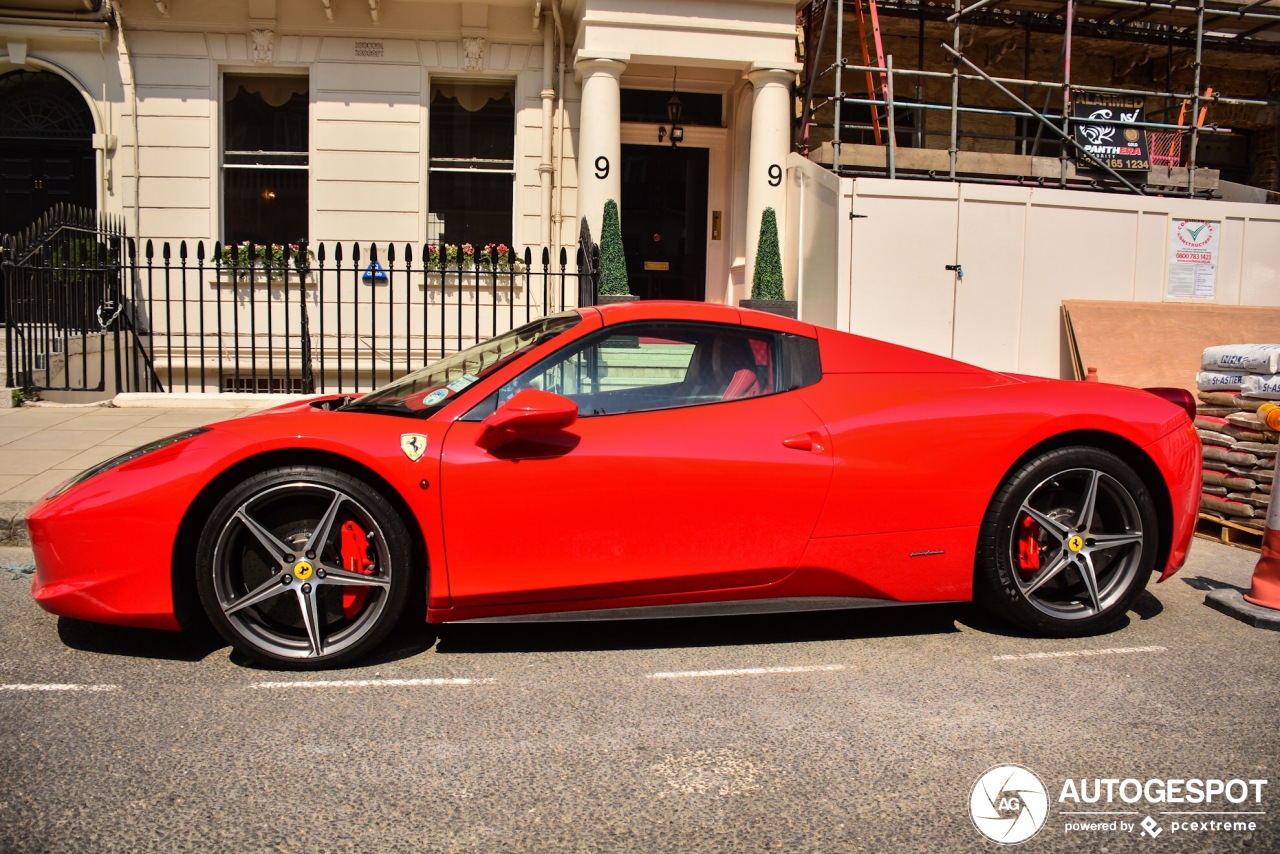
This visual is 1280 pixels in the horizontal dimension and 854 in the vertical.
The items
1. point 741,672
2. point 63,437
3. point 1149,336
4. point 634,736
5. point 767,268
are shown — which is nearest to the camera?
point 634,736

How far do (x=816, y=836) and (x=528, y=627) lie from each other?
1.97 meters

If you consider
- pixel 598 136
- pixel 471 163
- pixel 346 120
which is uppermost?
pixel 346 120

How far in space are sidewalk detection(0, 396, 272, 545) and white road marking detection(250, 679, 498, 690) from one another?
3024 millimetres

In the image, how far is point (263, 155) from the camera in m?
13.1

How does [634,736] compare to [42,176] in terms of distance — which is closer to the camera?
[634,736]

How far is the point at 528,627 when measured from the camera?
14.3ft

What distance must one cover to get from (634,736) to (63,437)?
6.78 m

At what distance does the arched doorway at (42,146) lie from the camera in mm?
13086

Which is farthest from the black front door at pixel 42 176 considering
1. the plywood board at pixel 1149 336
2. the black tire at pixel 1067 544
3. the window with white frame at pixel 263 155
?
the black tire at pixel 1067 544

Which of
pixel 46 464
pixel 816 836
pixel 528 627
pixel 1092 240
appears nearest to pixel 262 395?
pixel 46 464

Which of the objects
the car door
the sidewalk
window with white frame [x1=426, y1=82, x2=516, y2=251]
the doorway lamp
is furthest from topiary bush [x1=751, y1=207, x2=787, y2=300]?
the car door

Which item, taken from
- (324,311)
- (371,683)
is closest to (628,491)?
(371,683)

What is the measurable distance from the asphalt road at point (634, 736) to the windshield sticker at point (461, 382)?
1013 mm

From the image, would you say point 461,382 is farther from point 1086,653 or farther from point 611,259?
point 611,259
